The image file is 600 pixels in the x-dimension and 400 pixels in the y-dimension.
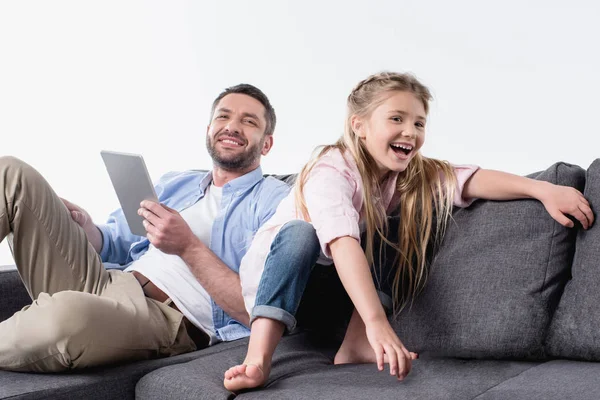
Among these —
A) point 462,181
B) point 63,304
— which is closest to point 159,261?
point 63,304

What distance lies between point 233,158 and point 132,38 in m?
1.92

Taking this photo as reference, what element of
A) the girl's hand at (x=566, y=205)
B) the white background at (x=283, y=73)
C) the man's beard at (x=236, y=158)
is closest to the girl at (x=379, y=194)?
the girl's hand at (x=566, y=205)

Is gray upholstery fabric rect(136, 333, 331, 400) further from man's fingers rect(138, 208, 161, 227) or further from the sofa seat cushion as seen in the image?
man's fingers rect(138, 208, 161, 227)

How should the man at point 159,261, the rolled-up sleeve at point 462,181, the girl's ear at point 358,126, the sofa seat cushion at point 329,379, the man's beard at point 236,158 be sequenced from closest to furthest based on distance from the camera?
the sofa seat cushion at point 329,379, the man at point 159,261, the rolled-up sleeve at point 462,181, the girl's ear at point 358,126, the man's beard at point 236,158

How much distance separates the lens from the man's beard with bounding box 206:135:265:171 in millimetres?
2420

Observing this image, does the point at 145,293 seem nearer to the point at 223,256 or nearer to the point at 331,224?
the point at 223,256

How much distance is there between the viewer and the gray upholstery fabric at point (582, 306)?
1.62 metres

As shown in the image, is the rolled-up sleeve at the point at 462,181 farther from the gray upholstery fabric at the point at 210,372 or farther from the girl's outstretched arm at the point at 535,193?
the gray upholstery fabric at the point at 210,372

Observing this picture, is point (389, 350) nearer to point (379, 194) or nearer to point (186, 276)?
point (379, 194)

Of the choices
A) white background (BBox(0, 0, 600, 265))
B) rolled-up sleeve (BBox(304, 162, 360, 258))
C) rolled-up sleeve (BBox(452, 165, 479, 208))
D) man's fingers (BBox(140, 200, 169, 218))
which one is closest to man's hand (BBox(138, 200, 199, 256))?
man's fingers (BBox(140, 200, 169, 218))

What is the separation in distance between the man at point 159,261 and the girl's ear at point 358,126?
0.34 metres

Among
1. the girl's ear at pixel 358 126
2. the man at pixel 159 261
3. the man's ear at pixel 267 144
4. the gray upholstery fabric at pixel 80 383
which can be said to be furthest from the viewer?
the man's ear at pixel 267 144

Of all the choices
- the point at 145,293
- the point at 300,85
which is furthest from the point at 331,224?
the point at 300,85

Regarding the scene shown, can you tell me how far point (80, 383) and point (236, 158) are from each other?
3.24 ft
